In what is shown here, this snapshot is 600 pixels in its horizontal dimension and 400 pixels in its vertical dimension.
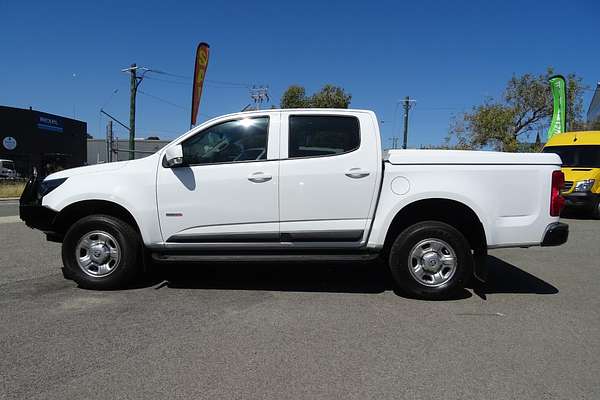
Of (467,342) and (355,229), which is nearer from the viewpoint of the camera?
(467,342)

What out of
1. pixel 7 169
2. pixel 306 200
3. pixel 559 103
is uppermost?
pixel 559 103

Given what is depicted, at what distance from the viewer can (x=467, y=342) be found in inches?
153

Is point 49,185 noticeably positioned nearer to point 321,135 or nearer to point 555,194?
point 321,135

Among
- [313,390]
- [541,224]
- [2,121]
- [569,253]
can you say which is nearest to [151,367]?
[313,390]

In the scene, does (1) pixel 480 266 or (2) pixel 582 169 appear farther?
(2) pixel 582 169

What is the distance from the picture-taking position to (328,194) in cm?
498

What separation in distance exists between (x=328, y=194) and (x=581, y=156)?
12270 millimetres

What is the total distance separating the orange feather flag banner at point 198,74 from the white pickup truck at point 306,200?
13.6 m

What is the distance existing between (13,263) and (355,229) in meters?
4.88

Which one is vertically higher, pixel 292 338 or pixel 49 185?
pixel 49 185

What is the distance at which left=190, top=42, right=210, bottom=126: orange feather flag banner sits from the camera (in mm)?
18438

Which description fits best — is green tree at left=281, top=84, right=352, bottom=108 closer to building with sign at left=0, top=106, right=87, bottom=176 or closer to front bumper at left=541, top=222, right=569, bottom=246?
building with sign at left=0, top=106, right=87, bottom=176

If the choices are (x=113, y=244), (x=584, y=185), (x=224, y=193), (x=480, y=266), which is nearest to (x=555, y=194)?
(x=480, y=266)

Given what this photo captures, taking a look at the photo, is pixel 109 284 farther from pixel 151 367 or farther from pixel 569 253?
pixel 569 253
